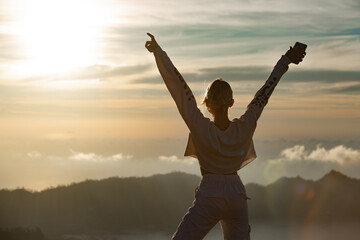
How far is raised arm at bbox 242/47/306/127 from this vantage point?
7.73 metres

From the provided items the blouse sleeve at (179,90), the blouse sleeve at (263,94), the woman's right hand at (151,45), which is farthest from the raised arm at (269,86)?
the woman's right hand at (151,45)

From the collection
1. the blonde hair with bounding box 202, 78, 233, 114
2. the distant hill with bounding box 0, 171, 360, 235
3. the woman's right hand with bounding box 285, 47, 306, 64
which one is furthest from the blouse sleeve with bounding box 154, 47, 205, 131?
the distant hill with bounding box 0, 171, 360, 235

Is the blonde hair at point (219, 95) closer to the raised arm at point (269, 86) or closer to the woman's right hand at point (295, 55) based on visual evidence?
the raised arm at point (269, 86)

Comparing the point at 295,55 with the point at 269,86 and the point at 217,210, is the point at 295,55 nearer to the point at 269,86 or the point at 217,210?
the point at 269,86

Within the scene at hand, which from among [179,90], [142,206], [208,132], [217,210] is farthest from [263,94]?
[142,206]

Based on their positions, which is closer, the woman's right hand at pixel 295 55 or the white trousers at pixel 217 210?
the white trousers at pixel 217 210

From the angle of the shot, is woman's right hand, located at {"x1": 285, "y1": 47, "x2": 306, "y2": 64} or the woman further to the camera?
woman's right hand, located at {"x1": 285, "y1": 47, "x2": 306, "y2": 64}

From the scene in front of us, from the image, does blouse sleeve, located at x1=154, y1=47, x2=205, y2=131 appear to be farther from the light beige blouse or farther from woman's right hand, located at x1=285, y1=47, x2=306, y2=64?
woman's right hand, located at x1=285, y1=47, x2=306, y2=64

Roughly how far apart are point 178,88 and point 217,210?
1536mm

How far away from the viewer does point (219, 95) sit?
7297mm

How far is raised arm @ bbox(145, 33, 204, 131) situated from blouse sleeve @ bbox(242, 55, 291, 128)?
755 millimetres

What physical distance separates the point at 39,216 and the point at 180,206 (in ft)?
96.4

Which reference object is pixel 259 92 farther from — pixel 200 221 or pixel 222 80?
pixel 200 221

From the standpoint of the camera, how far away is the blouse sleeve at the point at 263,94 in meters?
7.71
